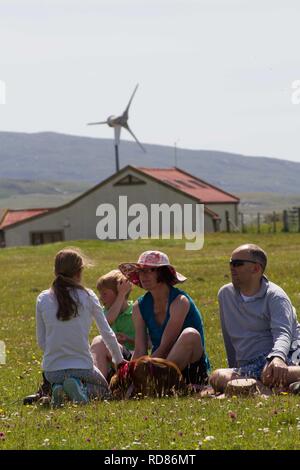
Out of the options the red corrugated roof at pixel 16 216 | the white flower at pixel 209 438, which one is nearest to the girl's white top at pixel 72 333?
the white flower at pixel 209 438

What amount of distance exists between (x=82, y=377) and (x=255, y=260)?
2052 mm

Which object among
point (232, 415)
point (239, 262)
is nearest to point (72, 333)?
point (239, 262)

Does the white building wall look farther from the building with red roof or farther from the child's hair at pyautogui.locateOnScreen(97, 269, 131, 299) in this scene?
the child's hair at pyautogui.locateOnScreen(97, 269, 131, 299)

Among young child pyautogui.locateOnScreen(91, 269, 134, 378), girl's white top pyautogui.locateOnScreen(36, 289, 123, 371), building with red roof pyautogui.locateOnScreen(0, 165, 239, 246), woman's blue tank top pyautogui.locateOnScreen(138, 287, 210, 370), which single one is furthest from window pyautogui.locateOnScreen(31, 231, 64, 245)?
girl's white top pyautogui.locateOnScreen(36, 289, 123, 371)

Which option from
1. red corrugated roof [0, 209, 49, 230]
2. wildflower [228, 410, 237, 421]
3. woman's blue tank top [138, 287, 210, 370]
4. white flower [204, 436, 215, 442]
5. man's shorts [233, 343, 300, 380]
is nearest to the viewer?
white flower [204, 436, 215, 442]

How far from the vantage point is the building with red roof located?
298ft

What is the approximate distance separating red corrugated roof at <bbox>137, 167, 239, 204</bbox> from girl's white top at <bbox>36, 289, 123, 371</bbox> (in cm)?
7953

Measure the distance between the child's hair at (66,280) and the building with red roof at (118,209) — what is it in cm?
7715

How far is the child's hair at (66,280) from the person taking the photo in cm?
978

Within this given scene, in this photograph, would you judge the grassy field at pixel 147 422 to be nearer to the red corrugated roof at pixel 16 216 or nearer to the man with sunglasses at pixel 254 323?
the man with sunglasses at pixel 254 323

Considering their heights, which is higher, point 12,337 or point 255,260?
point 255,260

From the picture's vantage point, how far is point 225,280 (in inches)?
1068
